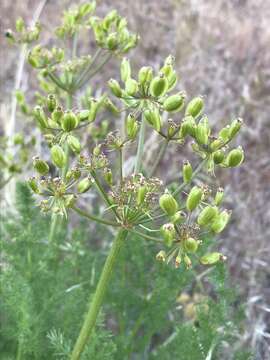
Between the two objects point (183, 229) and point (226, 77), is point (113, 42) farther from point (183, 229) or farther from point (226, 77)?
point (226, 77)

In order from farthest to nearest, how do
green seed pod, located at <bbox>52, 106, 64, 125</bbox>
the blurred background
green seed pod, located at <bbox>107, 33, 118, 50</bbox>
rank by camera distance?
the blurred background, green seed pod, located at <bbox>107, 33, 118, 50</bbox>, green seed pod, located at <bbox>52, 106, 64, 125</bbox>

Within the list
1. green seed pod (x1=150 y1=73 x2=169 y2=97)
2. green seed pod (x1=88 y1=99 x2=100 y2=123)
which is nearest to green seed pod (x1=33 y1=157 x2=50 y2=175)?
green seed pod (x1=88 y1=99 x2=100 y2=123)

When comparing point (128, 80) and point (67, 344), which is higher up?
point (128, 80)

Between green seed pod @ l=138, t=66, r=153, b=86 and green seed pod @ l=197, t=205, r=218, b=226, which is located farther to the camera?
green seed pod @ l=138, t=66, r=153, b=86

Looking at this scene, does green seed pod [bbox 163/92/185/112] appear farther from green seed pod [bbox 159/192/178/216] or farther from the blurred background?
the blurred background

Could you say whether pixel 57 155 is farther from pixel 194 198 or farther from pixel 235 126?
pixel 235 126

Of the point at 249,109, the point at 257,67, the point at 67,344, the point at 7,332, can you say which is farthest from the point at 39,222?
the point at 257,67
